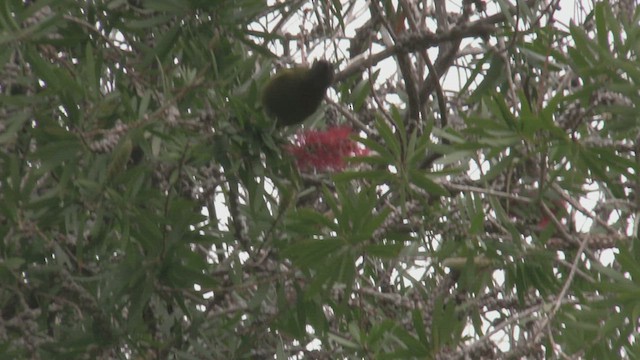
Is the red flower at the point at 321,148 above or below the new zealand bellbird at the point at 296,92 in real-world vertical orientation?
below

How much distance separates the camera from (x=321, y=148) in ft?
7.09

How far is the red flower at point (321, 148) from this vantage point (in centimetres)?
216

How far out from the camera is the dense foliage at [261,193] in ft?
6.72

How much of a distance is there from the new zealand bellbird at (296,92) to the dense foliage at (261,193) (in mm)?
28

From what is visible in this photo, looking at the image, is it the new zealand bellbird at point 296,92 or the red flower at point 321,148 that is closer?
the new zealand bellbird at point 296,92

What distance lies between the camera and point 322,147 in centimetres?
216

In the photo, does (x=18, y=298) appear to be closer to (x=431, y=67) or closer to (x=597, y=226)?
(x=431, y=67)

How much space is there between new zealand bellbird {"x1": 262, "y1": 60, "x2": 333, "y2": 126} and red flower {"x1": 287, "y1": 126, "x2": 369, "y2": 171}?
7cm

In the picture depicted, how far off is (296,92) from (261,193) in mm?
210

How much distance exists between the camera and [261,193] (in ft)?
7.13

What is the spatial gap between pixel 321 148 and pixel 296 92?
0.14 m

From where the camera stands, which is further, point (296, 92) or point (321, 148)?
point (321, 148)

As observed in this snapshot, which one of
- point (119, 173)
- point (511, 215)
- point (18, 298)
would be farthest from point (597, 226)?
point (18, 298)

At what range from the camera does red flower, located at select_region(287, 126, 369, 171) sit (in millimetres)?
2162
